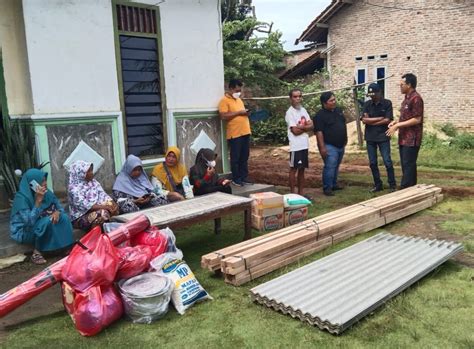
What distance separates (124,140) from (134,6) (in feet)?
5.82

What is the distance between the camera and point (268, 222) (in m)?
5.30

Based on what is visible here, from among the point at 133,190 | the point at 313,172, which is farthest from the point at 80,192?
the point at 313,172

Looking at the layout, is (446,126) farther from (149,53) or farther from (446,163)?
(149,53)

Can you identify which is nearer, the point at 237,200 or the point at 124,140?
the point at 237,200

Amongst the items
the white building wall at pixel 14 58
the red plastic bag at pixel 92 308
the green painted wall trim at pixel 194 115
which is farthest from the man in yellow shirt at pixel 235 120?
the red plastic bag at pixel 92 308

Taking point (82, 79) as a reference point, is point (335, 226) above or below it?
below

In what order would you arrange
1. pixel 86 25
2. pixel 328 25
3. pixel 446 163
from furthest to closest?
pixel 328 25, pixel 446 163, pixel 86 25

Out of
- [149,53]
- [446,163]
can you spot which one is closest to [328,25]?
[446,163]

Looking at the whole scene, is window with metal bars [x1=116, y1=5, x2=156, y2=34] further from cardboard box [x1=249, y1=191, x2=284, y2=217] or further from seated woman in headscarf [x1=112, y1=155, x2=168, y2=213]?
cardboard box [x1=249, y1=191, x2=284, y2=217]

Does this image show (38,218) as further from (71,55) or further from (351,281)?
(351,281)

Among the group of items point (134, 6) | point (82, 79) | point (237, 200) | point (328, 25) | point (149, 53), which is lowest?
Answer: point (237, 200)

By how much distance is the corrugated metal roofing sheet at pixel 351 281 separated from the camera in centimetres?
304

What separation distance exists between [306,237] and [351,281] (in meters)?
0.95

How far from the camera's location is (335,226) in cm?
474
